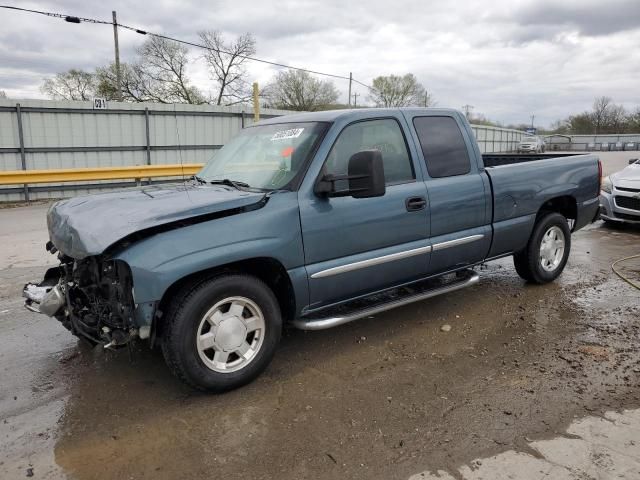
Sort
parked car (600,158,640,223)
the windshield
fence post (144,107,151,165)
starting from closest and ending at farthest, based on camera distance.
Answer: the windshield
parked car (600,158,640,223)
fence post (144,107,151,165)

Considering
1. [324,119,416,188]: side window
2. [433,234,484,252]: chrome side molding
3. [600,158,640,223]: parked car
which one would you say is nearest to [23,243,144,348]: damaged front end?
[324,119,416,188]: side window

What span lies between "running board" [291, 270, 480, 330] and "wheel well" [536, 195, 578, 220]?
59.1 inches

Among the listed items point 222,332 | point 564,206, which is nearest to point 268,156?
point 222,332

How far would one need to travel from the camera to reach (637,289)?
548 cm

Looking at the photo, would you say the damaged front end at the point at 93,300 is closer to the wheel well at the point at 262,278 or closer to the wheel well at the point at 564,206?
the wheel well at the point at 262,278

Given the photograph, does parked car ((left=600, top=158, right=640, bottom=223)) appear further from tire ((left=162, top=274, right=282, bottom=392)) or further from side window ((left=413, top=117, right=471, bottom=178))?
tire ((left=162, top=274, right=282, bottom=392))

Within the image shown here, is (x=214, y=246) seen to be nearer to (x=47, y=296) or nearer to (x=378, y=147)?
(x=47, y=296)

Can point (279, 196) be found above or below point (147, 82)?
below

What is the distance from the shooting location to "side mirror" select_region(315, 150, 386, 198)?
11.2 ft

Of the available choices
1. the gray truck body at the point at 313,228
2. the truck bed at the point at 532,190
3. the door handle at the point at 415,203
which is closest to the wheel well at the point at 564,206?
the truck bed at the point at 532,190

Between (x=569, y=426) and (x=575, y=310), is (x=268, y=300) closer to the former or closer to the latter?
(x=569, y=426)

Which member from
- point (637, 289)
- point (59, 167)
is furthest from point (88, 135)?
point (637, 289)

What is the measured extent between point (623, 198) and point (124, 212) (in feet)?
28.7

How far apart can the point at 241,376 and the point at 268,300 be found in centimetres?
53
